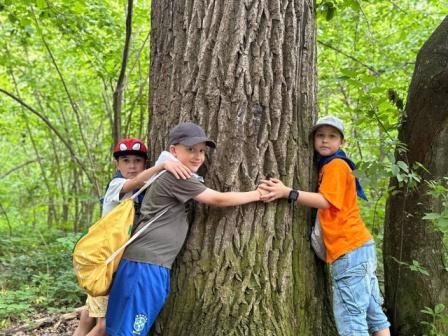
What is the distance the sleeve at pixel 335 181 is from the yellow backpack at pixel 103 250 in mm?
1170

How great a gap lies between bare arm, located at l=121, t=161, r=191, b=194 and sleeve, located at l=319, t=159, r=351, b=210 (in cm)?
101

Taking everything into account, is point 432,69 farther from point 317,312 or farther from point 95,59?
point 95,59

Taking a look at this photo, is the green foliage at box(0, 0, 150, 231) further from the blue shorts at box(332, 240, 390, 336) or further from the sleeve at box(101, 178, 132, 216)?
the blue shorts at box(332, 240, 390, 336)

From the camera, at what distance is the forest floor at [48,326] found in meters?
4.62

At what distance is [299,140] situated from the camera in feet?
10.6

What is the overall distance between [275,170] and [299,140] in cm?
30

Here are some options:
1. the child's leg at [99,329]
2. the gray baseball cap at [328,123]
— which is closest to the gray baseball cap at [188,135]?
the gray baseball cap at [328,123]

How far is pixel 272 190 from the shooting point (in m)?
3.05

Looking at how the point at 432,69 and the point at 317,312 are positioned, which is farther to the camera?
the point at 432,69

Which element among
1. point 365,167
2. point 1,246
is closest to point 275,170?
point 365,167

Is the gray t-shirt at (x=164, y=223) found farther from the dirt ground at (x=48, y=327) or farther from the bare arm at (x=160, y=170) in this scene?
the dirt ground at (x=48, y=327)

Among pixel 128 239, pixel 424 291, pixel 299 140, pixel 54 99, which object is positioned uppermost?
pixel 54 99

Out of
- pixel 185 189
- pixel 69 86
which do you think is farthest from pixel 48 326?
pixel 69 86

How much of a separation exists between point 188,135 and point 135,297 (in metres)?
1.11
